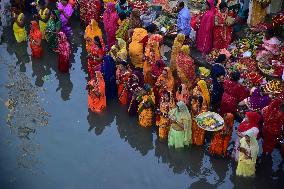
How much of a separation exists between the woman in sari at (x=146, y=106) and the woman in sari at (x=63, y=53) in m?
2.99

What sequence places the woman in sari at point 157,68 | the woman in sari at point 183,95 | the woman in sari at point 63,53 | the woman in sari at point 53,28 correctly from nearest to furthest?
the woman in sari at point 183,95 → the woman in sari at point 157,68 → the woman in sari at point 63,53 → the woman in sari at point 53,28

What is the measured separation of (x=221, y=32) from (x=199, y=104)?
310 cm

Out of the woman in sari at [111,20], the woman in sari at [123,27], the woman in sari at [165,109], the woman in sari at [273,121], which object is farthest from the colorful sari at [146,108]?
the woman in sari at [111,20]

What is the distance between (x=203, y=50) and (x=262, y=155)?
3807 millimetres

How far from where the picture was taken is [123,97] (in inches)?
464

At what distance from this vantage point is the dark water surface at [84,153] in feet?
32.2

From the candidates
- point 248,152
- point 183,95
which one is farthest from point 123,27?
point 248,152

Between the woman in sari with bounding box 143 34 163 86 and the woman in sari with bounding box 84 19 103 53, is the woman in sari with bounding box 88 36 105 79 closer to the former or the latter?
the woman in sari with bounding box 84 19 103 53

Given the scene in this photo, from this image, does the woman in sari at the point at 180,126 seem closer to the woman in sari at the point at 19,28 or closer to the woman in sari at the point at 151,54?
the woman in sari at the point at 151,54

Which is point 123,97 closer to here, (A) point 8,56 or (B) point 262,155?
(B) point 262,155

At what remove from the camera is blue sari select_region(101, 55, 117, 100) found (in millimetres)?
11609

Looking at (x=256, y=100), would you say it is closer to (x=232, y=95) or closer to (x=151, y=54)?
(x=232, y=95)

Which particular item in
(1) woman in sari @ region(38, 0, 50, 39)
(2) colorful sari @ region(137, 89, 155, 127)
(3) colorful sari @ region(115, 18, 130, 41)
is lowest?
(2) colorful sari @ region(137, 89, 155, 127)

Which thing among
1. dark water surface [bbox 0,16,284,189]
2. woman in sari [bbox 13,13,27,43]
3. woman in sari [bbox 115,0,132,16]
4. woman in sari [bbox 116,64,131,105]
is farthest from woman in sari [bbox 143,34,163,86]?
woman in sari [bbox 13,13,27,43]
